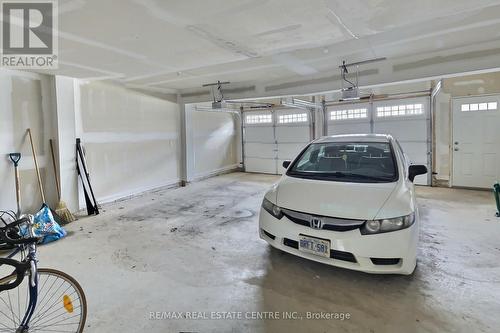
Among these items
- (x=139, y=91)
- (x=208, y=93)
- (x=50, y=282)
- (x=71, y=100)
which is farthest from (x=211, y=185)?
(x=50, y=282)

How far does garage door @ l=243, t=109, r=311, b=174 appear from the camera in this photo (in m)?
8.34

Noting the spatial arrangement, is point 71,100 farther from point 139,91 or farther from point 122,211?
point 122,211

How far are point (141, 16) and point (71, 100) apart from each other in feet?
9.56

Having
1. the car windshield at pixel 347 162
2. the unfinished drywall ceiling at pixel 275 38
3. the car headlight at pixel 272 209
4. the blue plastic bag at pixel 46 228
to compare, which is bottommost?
the blue plastic bag at pixel 46 228

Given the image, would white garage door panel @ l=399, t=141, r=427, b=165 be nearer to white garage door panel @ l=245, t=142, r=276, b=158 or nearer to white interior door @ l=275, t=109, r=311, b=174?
white interior door @ l=275, t=109, r=311, b=174

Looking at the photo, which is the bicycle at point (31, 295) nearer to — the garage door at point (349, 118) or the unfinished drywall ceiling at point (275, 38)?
the unfinished drywall ceiling at point (275, 38)

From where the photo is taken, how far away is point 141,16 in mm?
2365

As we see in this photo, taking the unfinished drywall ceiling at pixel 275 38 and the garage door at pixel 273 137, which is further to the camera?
the garage door at pixel 273 137

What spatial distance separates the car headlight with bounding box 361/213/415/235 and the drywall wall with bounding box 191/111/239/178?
5.73m

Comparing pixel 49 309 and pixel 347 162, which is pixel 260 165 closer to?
pixel 347 162

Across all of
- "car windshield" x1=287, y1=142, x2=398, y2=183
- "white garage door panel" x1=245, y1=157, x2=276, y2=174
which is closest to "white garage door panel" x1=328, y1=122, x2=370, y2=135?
"white garage door panel" x1=245, y1=157, x2=276, y2=174

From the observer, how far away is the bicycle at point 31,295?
1.42 metres

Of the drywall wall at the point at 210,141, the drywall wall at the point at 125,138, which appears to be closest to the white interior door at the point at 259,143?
the drywall wall at the point at 210,141

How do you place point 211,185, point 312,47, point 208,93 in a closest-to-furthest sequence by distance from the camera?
point 312,47 < point 208,93 < point 211,185
